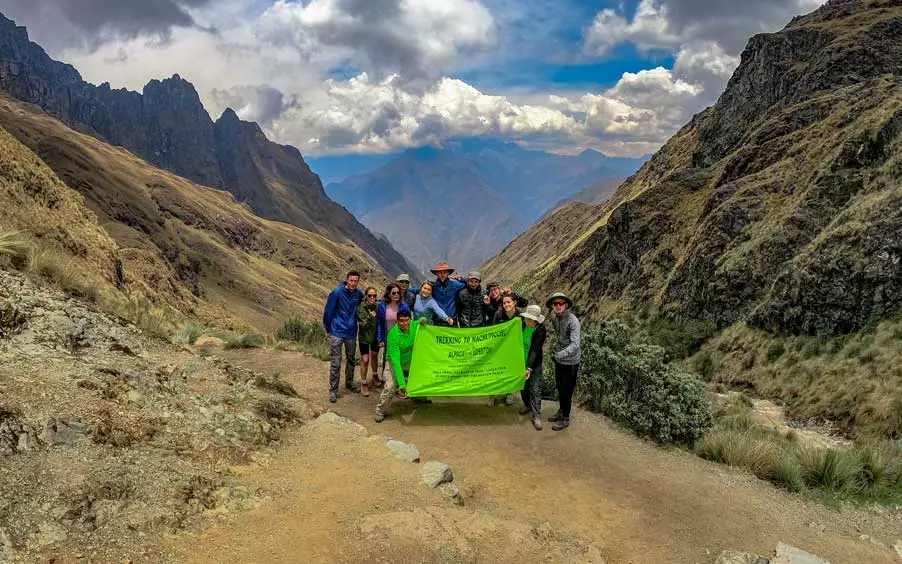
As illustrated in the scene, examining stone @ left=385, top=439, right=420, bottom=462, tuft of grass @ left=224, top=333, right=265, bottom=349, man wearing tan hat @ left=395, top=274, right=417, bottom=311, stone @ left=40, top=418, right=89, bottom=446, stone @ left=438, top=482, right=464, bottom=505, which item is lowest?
tuft of grass @ left=224, top=333, right=265, bottom=349

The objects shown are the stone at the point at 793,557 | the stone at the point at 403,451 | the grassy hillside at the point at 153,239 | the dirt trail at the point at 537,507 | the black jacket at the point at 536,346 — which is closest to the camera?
the dirt trail at the point at 537,507

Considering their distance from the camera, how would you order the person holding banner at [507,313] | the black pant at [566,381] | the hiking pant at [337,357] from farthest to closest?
the hiking pant at [337,357] < the person holding banner at [507,313] < the black pant at [566,381]

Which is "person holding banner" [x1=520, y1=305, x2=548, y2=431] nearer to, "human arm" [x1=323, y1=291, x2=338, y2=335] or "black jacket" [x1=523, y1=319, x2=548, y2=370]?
"black jacket" [x1=523, y1=319, x2=548, y2=370]

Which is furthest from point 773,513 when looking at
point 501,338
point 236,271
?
point 236,271

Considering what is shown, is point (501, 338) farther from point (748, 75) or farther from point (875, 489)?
point (748, 75)

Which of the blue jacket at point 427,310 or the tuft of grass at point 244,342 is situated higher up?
the blue jacket at point 427,310

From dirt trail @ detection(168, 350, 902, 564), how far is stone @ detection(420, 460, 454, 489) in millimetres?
164

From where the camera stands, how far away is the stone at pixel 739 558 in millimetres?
6484

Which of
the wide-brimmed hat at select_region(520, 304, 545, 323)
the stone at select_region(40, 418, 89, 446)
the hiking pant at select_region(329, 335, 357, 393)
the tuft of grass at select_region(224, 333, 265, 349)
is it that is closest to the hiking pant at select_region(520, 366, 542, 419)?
the wide-brimmed hat at select_region(520, 304, 545, 323)

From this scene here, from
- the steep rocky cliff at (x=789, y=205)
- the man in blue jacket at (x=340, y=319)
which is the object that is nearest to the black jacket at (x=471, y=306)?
the man in blue jacket at (x=340, y=319)

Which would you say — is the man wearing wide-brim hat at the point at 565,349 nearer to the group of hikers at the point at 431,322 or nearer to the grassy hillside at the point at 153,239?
the group of hikers at the point at 431,322

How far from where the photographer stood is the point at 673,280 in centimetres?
3494

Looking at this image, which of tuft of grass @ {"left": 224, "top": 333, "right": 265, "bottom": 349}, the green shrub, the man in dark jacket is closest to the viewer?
the man in dark jacket

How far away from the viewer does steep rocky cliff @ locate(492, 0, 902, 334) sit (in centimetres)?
1941
